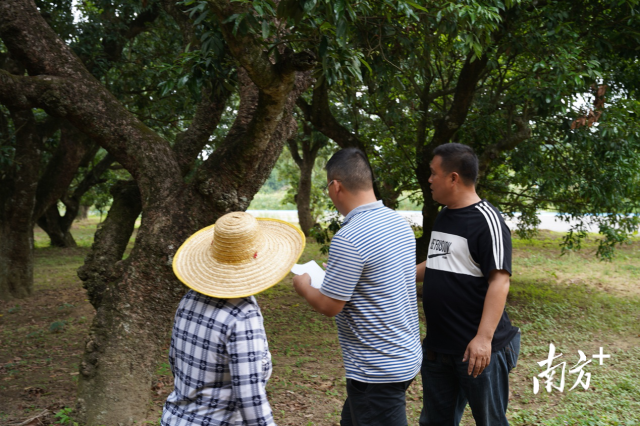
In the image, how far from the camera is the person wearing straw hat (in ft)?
6.15

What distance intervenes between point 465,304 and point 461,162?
0.74 meters

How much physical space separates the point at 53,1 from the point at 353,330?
24.9ft

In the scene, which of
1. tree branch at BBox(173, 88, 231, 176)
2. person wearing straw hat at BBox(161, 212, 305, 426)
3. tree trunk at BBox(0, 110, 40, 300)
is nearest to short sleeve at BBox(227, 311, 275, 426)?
person wearing straw hat at BBox(161, 212, 305, 426)

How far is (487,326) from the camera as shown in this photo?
264 cm

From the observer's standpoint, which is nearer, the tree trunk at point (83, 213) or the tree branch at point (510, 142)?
the tree branch at point (510, 142)

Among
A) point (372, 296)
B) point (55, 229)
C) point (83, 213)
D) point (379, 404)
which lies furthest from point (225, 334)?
point (83, 213)

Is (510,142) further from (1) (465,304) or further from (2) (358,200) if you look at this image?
(2) (358,200)

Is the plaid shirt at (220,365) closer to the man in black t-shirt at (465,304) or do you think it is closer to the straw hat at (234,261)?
the straw hat at (234,261)

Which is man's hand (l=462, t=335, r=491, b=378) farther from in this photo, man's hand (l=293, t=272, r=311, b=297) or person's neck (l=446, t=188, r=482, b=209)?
man's hand (l=293, t=272, r=311, b=297)

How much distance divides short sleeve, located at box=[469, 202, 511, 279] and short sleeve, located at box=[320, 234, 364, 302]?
73 cm

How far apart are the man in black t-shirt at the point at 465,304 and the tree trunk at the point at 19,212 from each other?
23.5 feet

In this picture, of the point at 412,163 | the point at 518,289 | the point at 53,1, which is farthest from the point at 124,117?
the point at 518,289

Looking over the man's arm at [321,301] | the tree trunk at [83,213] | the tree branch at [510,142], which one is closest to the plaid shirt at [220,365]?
the man's arm at [321,301]

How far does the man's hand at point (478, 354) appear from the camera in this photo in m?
2.62
